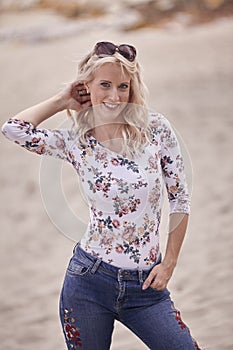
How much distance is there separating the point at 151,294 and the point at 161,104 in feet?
21.3

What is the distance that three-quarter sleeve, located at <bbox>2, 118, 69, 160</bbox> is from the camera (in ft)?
6.85

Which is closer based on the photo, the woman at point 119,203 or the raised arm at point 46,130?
the woman at point 119,203

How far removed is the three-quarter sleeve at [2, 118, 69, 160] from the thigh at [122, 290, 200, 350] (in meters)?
0.45

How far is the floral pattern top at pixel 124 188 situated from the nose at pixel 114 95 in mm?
114

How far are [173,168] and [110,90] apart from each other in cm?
26

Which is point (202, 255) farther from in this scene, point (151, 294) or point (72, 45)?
point (72, 45)

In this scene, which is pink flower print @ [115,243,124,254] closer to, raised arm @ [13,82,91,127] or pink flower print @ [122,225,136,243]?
pink flower print @ [122,225,136,243]

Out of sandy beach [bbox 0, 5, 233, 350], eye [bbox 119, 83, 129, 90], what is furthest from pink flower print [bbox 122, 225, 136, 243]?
sandy beach [bbox 0, 5, 233, 350]

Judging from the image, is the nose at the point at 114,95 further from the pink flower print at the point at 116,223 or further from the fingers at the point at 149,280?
the fingers at the point at 149,280

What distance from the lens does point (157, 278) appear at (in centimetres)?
200

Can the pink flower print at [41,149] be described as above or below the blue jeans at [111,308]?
above

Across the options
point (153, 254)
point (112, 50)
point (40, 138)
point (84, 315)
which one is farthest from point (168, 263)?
point (112, 50)

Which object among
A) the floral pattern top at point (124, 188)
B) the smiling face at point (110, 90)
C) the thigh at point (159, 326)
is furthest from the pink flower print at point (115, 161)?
the thigh at point (159, 326)

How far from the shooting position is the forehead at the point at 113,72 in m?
2.02
